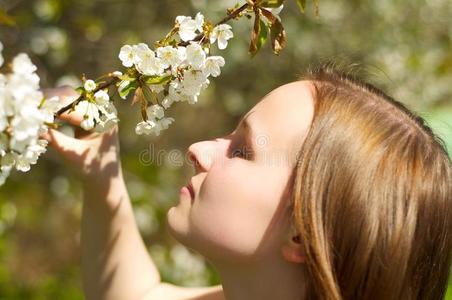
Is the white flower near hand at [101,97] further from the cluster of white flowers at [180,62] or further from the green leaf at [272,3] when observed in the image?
the green leaf at [272,3]

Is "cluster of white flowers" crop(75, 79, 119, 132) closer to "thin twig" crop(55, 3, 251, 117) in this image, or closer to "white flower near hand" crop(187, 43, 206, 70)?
"thin twig" crop(55, 3, 251, 117)

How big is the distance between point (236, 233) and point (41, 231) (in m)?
4.05

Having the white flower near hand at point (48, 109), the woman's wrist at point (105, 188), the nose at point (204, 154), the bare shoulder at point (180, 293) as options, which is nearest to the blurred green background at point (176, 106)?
the bare shoulder at point (180, 293)

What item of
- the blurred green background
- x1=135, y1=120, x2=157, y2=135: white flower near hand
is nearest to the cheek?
x1=135, y1=120, x2=157, y2=135: white flower near hand

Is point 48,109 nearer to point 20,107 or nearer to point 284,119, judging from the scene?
point 20,107

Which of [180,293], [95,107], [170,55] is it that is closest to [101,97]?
[95,107]

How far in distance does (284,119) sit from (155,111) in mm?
291

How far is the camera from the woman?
1.62 meters

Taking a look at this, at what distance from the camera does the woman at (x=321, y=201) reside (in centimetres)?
162

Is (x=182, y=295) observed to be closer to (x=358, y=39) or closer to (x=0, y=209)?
(x=0, y=209)

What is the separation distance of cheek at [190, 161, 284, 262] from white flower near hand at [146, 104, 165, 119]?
0.21 m

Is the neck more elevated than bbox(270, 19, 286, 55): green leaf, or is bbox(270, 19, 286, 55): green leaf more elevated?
bbox(270, 19, 286, 55): green leaf

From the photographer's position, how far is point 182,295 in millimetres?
2074

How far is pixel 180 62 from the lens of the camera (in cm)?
140
